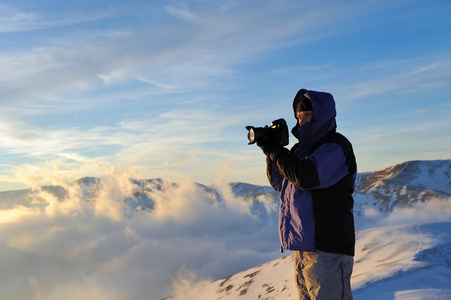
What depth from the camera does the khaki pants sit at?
4.05 metres

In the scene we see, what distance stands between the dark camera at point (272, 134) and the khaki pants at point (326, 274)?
1.43 metres

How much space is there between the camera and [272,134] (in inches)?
179

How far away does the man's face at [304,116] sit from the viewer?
14.8 feet

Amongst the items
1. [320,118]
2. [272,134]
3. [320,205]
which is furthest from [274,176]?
[320,118]

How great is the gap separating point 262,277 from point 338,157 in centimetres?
3767

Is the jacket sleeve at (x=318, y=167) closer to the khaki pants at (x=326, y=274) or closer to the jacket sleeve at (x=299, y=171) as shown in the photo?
the jacket sleeve at (x=299, y=171)

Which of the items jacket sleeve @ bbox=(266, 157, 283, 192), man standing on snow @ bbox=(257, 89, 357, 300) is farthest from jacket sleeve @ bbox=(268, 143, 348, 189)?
jacket sleeve @ bbox=(266, 157, 283, 192)

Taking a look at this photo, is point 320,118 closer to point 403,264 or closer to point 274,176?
point 274,176

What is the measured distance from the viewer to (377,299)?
8.59 meters


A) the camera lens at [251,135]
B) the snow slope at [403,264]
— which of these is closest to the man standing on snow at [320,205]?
the camera lens at [251,135]

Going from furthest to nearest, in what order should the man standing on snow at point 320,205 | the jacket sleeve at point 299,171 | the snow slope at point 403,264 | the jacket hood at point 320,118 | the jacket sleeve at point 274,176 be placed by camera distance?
the snow slope at point 403,264 < the jacket sleeve at point 274,176 < the jacket hood at point 320,118 < the man standing on snow at point 320,205 < the jacket sleeve at point 299,171

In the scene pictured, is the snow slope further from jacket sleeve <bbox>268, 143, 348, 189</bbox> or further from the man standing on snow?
jacket sleeve <bbox>268, 143, 348, 189</bbox>

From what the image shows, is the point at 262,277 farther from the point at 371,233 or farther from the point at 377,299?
the point at 377,299

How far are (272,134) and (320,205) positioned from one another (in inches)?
42.3
